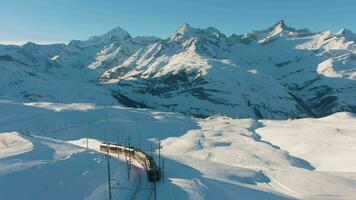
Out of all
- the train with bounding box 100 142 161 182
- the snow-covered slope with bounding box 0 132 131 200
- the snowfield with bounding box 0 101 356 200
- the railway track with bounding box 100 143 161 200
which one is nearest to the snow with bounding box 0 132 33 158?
the snow-covered slope with bounding box 0 132 131 200

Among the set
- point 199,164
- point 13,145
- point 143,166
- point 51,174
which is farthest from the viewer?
point 199,164

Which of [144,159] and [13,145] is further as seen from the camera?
[144,159]

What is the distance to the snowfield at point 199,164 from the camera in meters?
46.8

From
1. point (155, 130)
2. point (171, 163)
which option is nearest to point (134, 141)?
point (155, 130)

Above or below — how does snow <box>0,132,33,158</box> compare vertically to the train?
above

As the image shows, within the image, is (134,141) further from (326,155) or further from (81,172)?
(81,172)

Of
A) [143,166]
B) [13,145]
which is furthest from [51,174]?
[13,145]

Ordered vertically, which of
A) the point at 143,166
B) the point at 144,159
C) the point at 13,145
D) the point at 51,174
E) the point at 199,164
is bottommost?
the point at 199,164

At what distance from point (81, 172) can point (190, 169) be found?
18.4 metres

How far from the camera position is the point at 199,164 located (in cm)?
7138

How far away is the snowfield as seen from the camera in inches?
1841

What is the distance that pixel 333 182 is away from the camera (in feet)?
202

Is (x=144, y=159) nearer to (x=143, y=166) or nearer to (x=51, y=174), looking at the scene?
(x=143, y=166)

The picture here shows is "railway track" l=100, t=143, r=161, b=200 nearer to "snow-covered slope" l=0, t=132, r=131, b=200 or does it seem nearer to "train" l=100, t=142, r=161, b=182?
"train" l=100, t=142, r=161, b=182
